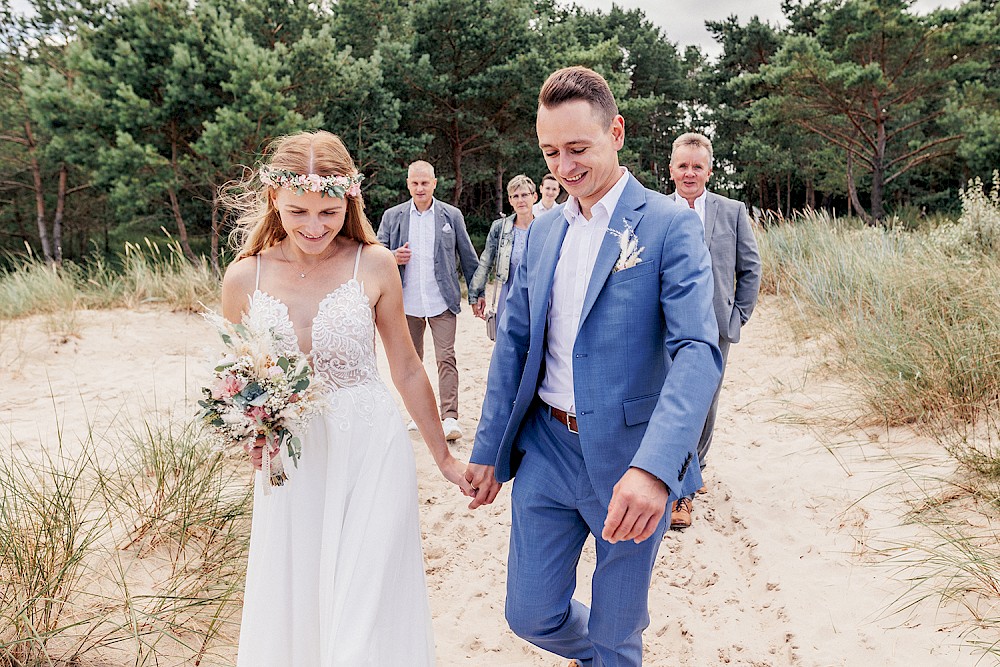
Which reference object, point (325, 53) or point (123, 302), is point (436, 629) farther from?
point (325, 53)

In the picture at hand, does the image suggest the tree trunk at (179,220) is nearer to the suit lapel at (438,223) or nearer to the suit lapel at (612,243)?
the suit lapel at (438,223)

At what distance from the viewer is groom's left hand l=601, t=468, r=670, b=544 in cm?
186

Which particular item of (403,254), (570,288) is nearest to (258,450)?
(570,288)

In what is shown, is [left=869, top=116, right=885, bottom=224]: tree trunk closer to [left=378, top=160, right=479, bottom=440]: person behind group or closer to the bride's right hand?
[left=378, top=160, right=479, bottom=440]: person behind group

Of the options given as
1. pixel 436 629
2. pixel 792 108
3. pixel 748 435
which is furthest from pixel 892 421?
pixel 792 108

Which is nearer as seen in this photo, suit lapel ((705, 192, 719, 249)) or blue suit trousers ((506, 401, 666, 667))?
blue suit trousers ((506, 401, 666, 667))

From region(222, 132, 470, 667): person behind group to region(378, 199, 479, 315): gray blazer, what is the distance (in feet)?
12.1

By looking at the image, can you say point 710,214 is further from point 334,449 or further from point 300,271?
point 334,449

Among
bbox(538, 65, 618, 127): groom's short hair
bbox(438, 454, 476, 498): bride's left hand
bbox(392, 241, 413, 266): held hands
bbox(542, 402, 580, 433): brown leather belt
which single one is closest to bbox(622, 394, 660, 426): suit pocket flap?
bbox(542, 402, 580, 433): brown leather belt

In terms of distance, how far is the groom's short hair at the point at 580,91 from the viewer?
7.39 feet

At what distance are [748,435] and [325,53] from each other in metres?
15.8

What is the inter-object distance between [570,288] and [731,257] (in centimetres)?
263

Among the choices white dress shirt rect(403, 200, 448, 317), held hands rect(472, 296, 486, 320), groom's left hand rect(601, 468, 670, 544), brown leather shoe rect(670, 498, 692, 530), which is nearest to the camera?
groom's left hand rect(601, 468, 670, 544)

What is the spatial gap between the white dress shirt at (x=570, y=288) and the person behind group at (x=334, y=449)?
0.60m
